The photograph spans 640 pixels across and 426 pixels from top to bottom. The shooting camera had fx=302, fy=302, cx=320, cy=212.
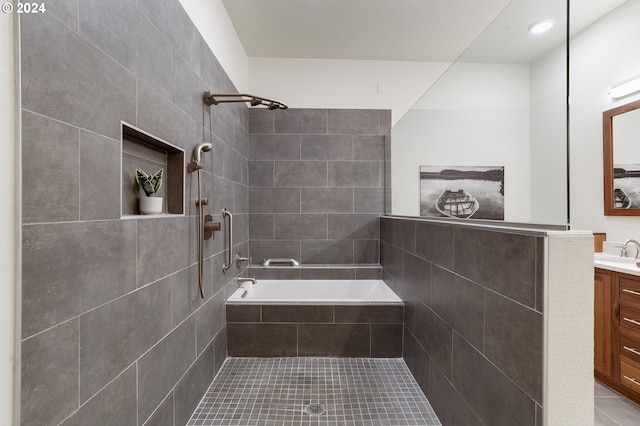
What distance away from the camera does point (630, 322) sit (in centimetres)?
196

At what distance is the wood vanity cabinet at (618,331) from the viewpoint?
1.94 metres

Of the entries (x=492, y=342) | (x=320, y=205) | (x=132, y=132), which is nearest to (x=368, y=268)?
(x=320, y=205)

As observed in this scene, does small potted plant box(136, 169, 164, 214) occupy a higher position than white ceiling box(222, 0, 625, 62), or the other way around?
white ceiling box(222, 0, 625, 62)

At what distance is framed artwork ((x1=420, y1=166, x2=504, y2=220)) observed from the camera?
1.44 m

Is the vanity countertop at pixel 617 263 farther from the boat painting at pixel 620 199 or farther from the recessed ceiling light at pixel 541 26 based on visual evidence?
the recessed ceiling light at pixel 541 26

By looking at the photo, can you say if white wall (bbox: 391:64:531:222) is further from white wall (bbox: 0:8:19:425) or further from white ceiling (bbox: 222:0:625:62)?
white wall (bbox: 0:8:19:425)

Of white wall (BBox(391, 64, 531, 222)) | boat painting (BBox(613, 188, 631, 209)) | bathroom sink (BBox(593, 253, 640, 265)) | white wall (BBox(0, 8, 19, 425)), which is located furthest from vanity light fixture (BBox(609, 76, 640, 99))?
white wall (BBox(0, 8, 19, 425))

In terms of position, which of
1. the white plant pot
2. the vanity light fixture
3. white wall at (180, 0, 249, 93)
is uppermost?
white wall at (180, 0, 249, 93)

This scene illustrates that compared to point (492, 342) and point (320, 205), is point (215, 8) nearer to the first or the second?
point (320, 205)

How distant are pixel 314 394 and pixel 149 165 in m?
1.72

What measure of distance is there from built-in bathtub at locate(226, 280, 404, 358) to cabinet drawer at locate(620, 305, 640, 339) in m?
1.42

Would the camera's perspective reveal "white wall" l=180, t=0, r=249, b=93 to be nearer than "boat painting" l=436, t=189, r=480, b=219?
No

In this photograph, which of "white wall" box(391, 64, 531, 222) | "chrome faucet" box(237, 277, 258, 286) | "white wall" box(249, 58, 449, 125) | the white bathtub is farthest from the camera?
"white wall" box(249, 58, 449, 125)

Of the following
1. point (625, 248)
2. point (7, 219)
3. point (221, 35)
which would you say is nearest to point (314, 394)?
point (7, 219)
